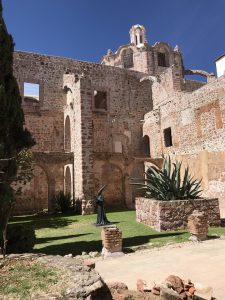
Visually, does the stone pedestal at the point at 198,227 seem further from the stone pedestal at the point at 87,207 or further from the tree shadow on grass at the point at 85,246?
the stone pedestal at the point at 87,207

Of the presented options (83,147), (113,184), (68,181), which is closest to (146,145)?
(113,184)

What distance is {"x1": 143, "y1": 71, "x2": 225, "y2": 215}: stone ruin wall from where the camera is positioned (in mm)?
14562

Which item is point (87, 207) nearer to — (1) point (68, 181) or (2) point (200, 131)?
(1) point (68, 181)

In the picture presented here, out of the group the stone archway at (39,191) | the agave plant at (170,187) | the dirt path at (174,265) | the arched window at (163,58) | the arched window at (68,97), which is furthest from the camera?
the arched window at (163,58)

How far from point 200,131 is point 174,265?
38.6 feet

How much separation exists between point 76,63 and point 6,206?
16.0 m

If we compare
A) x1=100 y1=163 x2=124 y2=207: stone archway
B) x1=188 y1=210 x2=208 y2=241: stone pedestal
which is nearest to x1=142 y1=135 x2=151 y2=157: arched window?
x1=100 y1=163 x2=124 y2=207: stone archway

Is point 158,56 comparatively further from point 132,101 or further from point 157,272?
point 157,272

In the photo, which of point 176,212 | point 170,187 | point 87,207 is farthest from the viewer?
point 87,207

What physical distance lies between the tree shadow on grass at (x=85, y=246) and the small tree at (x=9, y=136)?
1386 millimetres

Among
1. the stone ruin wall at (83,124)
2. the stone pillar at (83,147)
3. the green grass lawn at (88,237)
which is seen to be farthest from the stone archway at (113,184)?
the green grass lawn at (88,237)

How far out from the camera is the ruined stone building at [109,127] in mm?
15203

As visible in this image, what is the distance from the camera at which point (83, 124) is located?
15617 millimetres

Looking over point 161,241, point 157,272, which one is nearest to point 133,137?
point 161,241
